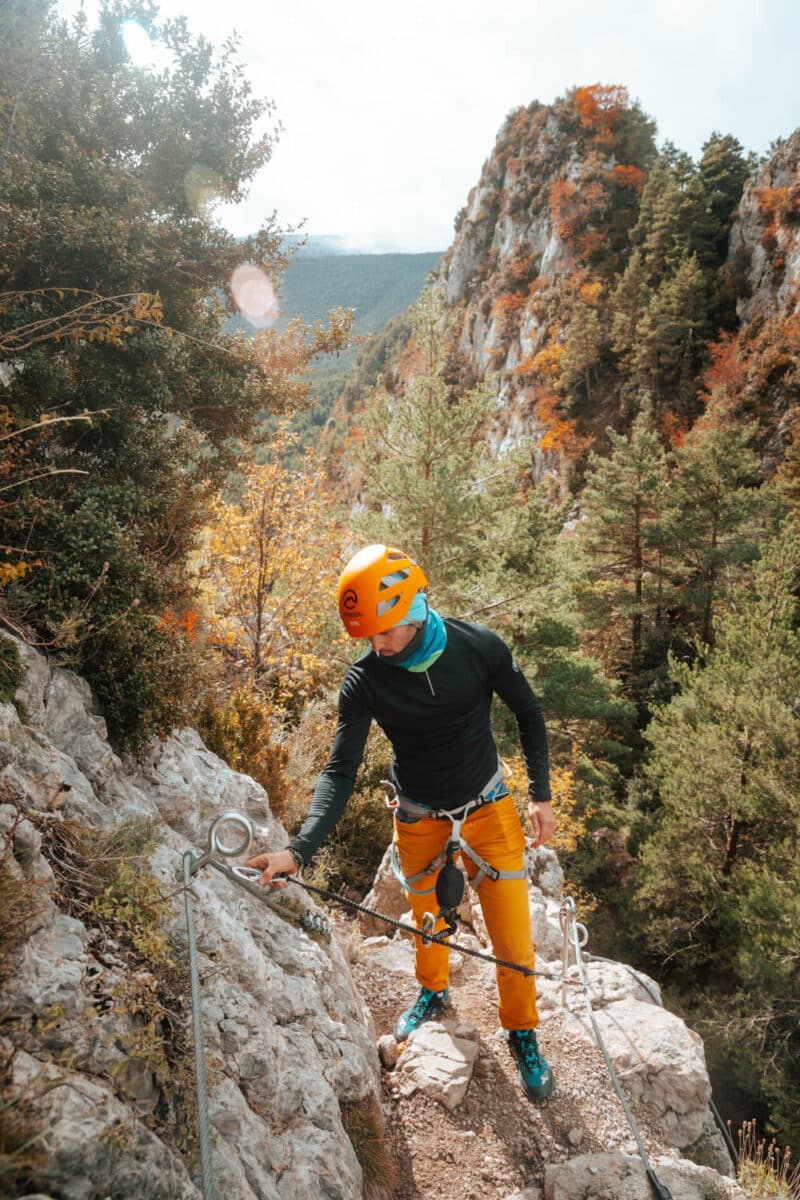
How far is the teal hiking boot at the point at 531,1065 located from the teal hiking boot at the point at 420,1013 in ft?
2.25

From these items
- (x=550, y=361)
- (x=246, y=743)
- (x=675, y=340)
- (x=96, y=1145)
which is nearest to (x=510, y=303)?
(x=550, y=361)

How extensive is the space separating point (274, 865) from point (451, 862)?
134 cm

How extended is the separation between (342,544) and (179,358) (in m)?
8.14

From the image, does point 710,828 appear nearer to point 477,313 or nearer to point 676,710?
point 676,710

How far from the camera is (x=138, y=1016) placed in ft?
6.59

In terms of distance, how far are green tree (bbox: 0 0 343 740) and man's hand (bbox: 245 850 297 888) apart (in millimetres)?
1654

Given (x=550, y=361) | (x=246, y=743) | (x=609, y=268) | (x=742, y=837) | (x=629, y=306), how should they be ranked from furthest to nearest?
(x=609, y=268) < (x=550, y=361) < (x=629, y=306) < (x=742, y=837) < (x=246, y=743)

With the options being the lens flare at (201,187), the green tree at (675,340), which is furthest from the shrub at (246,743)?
the green tree at (675,340)

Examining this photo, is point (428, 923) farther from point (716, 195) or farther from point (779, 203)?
point (716, 195)

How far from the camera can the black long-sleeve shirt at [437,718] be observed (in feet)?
10.3

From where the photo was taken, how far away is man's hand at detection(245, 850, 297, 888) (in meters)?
2.55

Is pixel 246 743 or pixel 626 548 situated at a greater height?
pixel 246 743

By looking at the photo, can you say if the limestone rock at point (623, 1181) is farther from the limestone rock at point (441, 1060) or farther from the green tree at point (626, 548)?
the green tree at point (626, 548)

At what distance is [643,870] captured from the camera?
1773 cm
